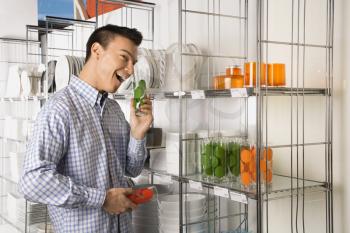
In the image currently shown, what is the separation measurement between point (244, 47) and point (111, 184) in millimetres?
1206

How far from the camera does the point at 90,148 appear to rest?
1761 millimetres

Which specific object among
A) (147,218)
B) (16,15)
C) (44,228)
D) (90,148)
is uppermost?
(16,15)

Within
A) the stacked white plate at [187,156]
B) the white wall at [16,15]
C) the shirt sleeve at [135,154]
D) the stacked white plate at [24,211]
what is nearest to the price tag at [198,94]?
the stacked white plate at [187,156]

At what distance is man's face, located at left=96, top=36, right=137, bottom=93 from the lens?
1857 millimetres

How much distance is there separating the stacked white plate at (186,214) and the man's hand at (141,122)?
0.56 metres

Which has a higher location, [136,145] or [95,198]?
[136,145]

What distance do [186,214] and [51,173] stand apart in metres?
0.98

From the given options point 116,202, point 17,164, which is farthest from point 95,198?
point 17,164

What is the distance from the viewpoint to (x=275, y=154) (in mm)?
2363

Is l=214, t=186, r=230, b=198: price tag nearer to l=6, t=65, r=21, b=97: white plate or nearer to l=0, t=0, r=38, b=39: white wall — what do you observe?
l=6, t=65, r=21, b=97: white plate

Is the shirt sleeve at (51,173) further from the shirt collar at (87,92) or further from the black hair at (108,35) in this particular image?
the black hair at (108,35)

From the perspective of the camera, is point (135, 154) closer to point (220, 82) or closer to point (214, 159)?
point (214, 159)

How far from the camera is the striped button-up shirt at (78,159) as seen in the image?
1.61m

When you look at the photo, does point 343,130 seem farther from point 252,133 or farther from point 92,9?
point 92,9
